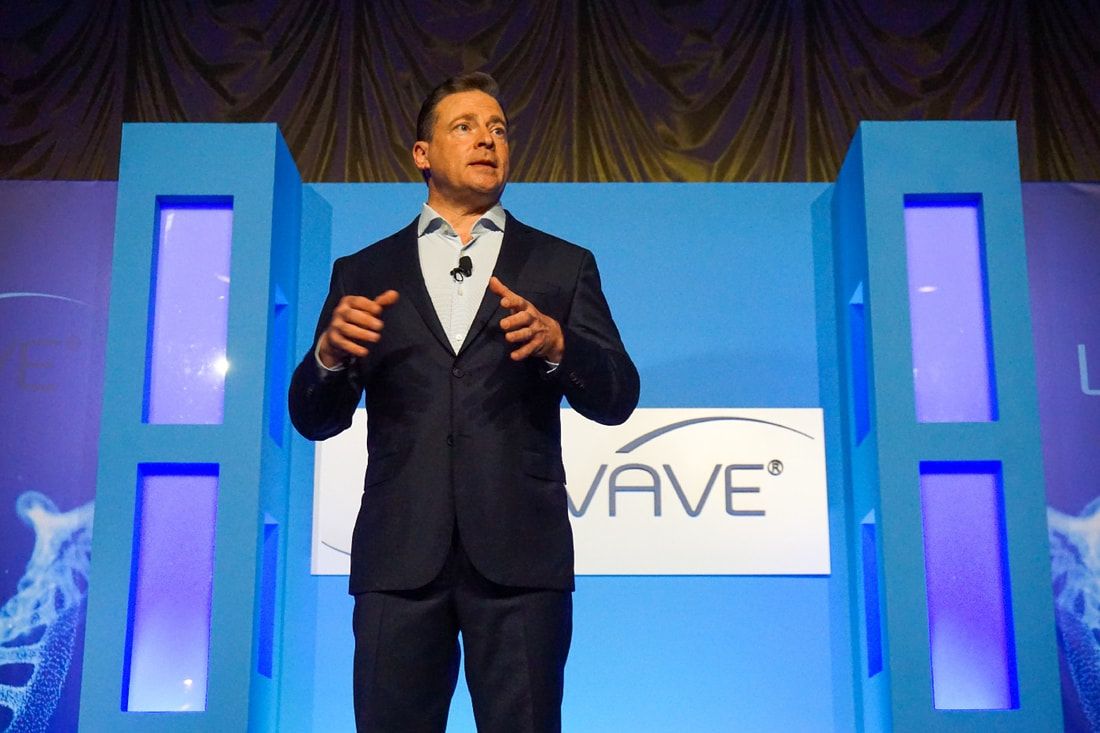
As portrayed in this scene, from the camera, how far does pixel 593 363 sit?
1989mm

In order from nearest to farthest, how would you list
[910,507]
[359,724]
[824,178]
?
[359,724] → [910,507] → [824,178]

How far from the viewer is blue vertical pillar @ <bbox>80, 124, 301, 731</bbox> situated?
3.03 metres

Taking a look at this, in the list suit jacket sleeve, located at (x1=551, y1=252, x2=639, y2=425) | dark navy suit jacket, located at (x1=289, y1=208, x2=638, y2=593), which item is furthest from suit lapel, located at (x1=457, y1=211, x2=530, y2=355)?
suit jacket sleeve, located at (x1=551, y1=252, x2=639, y2=425)

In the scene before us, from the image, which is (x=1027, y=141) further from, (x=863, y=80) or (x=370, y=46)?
(x=370, y=46)

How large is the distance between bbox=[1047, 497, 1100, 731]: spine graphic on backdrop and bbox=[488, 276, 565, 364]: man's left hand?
211cm

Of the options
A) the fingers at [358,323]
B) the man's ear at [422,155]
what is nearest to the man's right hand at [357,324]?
the fingers at [358,323]

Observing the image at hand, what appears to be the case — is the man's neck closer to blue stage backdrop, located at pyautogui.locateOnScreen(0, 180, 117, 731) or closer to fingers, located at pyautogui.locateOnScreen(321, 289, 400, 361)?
fingers, located at pyautogui.locateOnScreen(321, 289, 400, 361)

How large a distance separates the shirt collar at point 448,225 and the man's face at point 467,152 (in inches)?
1.6

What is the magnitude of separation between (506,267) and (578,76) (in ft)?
6.59

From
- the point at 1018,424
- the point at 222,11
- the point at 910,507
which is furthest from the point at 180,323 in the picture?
the point at 1018,424

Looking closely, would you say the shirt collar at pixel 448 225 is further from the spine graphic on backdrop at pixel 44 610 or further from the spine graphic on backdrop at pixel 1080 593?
the spine graphic on backdrop at pixel 1080 593

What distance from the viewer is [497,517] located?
1991 mm

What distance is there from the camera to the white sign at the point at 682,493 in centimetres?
342

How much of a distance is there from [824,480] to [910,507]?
14.6 inches
